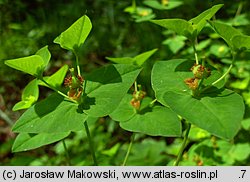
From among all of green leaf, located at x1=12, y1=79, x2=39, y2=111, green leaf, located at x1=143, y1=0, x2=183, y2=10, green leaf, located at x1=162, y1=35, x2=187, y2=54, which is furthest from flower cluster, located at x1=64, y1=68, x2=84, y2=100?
green leaf, located at x1=143, y1=0, x2=183, y2=10

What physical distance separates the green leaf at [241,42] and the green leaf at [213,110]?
104 millimetres

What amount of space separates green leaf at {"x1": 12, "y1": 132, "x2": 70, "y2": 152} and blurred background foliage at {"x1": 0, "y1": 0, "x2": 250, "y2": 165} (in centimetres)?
69

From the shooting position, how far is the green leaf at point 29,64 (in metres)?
0.88

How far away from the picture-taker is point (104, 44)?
2684 millimetres

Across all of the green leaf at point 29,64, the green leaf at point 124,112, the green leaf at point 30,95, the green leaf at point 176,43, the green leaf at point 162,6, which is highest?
the green leaf at point 29,64

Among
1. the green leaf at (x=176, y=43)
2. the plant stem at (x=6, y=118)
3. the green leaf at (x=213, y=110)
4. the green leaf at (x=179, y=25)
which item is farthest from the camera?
the plant stem at (x=6, y=118)

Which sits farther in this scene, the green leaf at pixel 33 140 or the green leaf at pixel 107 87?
the green leaf at pixel 33 140

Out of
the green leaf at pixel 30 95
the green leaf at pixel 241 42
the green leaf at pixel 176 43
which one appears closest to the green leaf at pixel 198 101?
the green leaf at pixel 241 42

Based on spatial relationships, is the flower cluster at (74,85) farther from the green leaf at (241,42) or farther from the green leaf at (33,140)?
the green leaf at (241,42)

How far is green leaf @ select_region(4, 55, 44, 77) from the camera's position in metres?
0.88

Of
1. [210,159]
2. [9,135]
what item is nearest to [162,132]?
[210,159]

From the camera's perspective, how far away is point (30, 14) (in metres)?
2.83

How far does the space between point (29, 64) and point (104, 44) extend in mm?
1803

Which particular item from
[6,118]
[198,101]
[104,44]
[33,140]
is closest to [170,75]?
[198,101]
